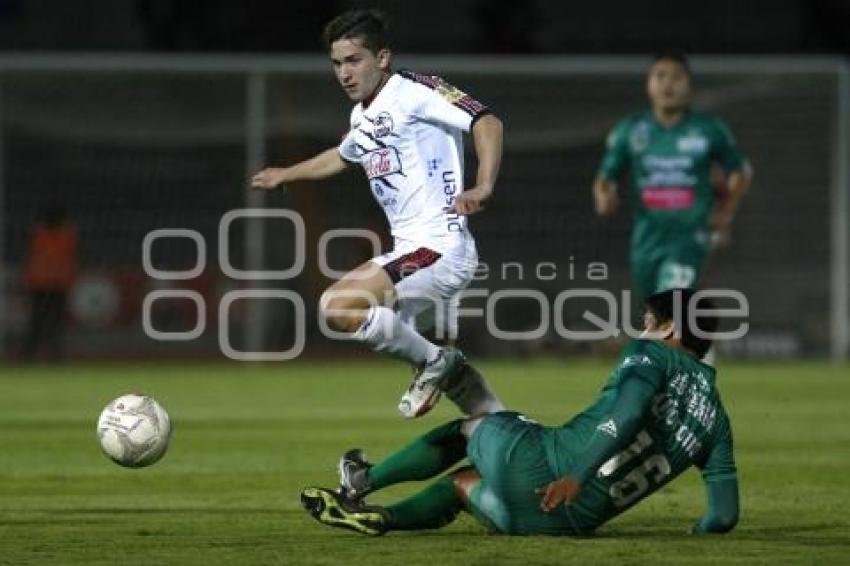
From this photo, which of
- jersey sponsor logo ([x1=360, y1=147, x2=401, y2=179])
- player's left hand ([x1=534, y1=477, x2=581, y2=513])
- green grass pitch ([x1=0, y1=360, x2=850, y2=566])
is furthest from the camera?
jersey sponsor logo ([x1=360, y1=147, x2=401, y2=179])

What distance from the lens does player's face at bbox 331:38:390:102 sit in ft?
29.9

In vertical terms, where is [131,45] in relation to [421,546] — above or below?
above

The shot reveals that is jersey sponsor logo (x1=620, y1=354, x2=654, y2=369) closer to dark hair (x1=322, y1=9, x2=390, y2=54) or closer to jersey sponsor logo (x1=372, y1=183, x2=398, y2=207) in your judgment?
jersey sponsor logo (x1=372, y1=183, x2=398, y2=207)

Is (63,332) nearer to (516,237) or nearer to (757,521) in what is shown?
(516,237)

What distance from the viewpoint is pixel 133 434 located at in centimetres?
899

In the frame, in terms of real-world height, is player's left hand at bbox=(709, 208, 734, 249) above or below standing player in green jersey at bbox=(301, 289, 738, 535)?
above

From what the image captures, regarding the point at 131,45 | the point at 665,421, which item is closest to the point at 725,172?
the point at 665,421

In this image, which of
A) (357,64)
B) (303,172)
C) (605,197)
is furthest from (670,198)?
(357,64)

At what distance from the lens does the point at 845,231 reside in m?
23.4

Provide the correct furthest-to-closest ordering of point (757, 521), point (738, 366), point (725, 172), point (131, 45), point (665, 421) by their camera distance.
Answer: point (131, 45) → point (738, 366) → point (725, 172) → point (757, 521) → point (665, 421)

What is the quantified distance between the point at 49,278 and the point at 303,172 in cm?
1420

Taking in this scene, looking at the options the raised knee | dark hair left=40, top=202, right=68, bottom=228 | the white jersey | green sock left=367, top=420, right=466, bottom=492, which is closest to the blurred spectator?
dark hair left=40, top=202, right=68, bottom=228

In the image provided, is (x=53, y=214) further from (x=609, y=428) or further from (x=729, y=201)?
(x=609, y=428)

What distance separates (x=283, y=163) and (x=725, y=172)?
9120 mm
